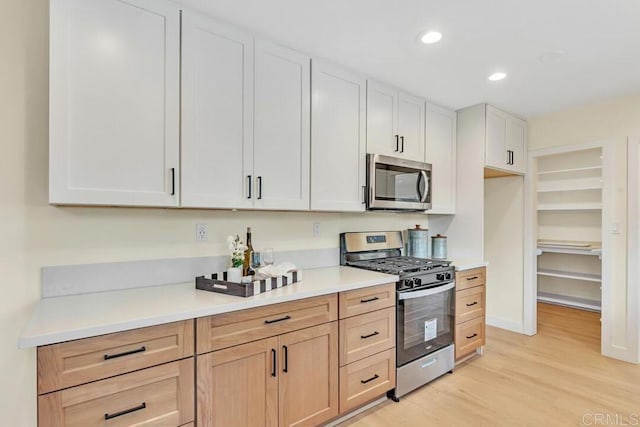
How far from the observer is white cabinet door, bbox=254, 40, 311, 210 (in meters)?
2.04

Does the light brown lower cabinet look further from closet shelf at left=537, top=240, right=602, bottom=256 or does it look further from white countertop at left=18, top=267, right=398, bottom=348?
closet shelf at left=537, top=240, right=602, bottom=256

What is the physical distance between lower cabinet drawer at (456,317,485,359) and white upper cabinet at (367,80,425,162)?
154cm

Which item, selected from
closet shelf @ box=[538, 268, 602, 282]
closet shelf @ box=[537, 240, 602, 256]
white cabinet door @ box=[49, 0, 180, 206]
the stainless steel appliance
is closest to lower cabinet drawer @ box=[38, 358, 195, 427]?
white cabinet door @ box=[49, 0, 180, 206]

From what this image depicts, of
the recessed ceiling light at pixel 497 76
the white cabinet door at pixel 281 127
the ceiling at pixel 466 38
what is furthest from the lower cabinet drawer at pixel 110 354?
the recessed ceiling light at pixel 497 76

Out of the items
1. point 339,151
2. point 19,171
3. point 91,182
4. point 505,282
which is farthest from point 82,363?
point 505,282

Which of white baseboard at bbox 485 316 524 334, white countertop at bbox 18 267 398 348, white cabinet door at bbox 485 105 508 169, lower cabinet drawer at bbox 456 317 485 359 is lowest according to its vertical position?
white baseboard at bbox 485 316 524 334

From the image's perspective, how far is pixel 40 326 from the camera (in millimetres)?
1240

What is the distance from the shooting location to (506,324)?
12.8 feet

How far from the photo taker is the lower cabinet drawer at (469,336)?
2.88 meters

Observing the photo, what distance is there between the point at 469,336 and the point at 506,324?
1228mm

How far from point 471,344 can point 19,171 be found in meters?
3.41

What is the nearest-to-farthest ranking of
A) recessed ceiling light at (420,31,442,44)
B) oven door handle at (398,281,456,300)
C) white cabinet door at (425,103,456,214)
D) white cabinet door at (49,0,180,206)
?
white cabinet door at (49,0,180,206) → recessed ceiling light at (420,31,442,44) → oven door handle at (398,281,456,300) → white cabinet door at (425,103,456,214)

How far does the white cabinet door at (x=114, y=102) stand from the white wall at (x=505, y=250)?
3601 millimetres

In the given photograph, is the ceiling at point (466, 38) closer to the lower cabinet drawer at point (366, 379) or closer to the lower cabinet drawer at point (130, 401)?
the lower cabinet drawer at point (130, 401)
